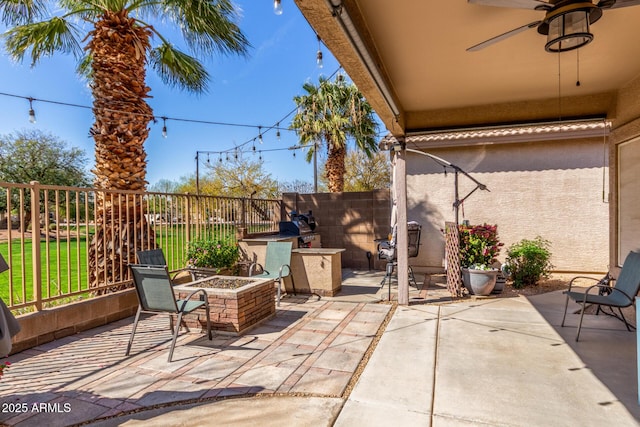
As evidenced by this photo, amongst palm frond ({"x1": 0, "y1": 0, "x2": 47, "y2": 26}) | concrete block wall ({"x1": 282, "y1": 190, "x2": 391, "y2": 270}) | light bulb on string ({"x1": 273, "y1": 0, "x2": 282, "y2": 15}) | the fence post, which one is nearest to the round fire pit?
the fence post

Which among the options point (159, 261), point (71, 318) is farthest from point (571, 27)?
point (71, 318)

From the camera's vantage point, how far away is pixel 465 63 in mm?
4102

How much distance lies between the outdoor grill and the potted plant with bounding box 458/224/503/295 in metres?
3.56

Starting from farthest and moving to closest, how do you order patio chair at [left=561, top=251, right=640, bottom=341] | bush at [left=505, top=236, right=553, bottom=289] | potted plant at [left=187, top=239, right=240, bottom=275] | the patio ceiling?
bush at [left=505, top=236, right=553, bottom=289] → potted plant at [left=187, top=239, right=240, bottom=275] → patio chair at [left=561, top=251, right=640, bottom=341] → the patio ceiling

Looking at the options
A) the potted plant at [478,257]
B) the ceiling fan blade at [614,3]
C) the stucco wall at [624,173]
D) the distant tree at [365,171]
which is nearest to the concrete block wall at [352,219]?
the potted plant at [478,257]

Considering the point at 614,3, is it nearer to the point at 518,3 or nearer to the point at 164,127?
the point at 518,3

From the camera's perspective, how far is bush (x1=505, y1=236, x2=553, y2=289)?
21.2 ft

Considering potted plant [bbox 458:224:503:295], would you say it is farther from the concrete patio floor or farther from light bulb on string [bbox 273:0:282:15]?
light bulb on string [bbox 273:0:282:15]

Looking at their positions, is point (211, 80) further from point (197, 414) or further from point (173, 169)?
point (173, 169)

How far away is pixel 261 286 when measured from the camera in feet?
15.5

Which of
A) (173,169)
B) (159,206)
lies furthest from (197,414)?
(173,169)

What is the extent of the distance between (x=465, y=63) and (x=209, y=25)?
4.67 meters

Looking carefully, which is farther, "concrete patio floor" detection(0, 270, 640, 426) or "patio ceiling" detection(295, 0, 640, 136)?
"patio ceiling" detection(295, 0, 640, 136)

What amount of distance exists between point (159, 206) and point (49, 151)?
66.0 ft
